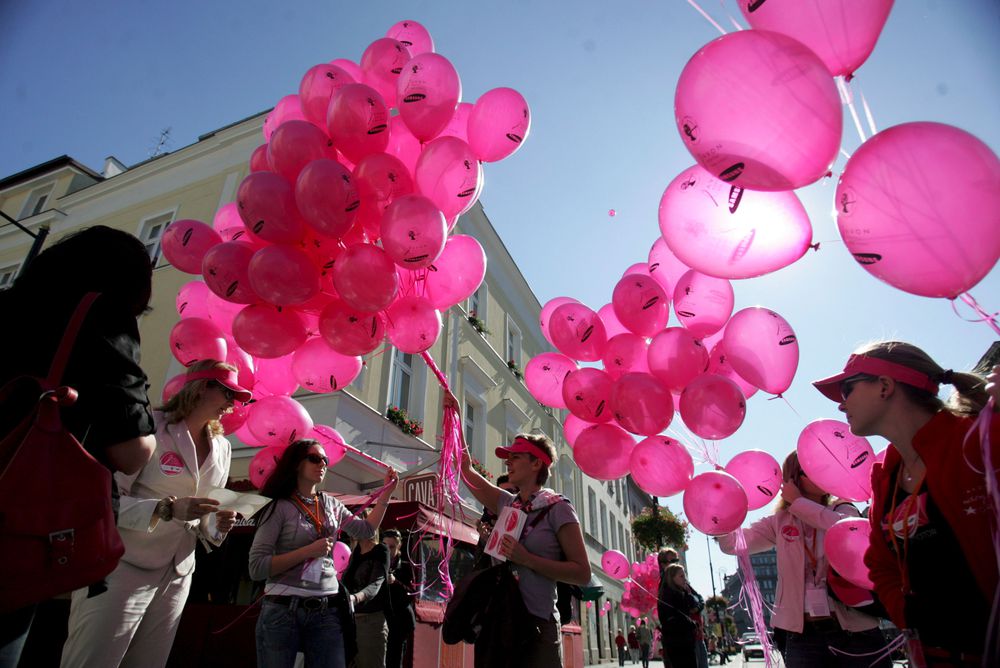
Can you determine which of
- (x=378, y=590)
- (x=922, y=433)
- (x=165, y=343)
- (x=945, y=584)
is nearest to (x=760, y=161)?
(x=922, y=433)

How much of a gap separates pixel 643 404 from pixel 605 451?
500mm

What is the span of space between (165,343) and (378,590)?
27.8 ft

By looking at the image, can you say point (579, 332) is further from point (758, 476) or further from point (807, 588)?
point (807, 588)

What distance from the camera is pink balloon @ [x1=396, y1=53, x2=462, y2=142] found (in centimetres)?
357

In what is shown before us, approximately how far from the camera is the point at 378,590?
469cm

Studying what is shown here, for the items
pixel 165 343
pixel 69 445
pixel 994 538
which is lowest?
pixel 994 538

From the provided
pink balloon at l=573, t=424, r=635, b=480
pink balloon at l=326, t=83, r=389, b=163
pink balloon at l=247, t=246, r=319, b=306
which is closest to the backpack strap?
pink balloon at l=247, t=246, r=319, b=306

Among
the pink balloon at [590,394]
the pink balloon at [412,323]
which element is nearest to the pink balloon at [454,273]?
the pink balloon at [412,323]

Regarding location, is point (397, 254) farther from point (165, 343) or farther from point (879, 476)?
point (165, 343)

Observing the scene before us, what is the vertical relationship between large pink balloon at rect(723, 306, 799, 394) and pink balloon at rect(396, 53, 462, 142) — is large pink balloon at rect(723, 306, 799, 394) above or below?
below

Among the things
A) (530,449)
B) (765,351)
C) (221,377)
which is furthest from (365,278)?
(765,351)

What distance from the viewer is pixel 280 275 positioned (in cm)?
333

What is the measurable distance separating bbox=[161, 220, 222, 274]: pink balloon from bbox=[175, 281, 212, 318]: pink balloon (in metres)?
0.25

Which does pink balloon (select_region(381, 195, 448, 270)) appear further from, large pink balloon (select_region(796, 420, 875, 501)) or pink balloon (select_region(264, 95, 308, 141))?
large pink balloon (select_region(796, 420, 875, 501))
